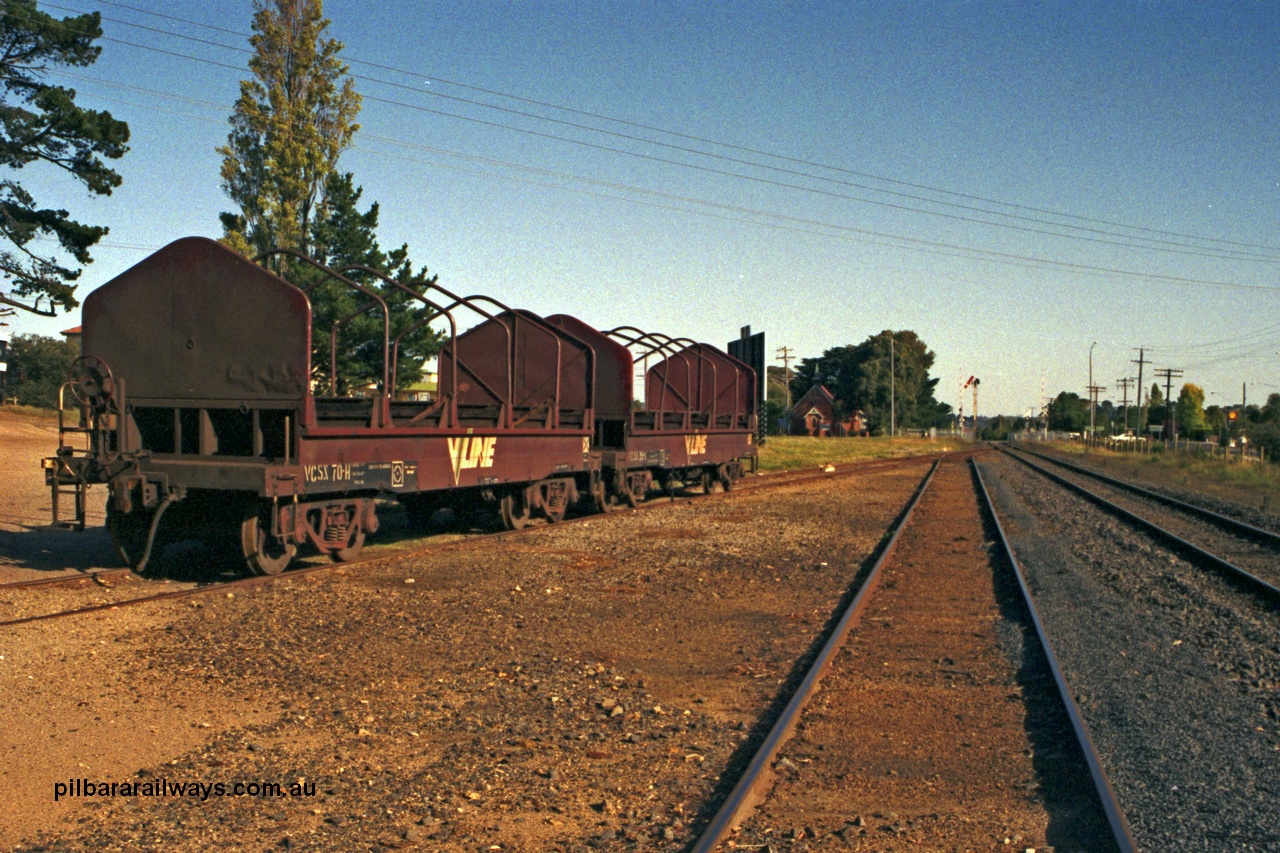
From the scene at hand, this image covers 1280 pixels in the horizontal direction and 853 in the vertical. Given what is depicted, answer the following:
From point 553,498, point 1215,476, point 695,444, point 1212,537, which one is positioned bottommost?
point 1212,537

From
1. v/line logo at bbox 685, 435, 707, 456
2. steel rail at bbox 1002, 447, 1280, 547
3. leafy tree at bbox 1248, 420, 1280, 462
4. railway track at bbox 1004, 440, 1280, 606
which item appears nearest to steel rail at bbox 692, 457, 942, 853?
railway track at bbox 1004, 440, 1280, 606

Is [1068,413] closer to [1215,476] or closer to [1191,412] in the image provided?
[1191,412]

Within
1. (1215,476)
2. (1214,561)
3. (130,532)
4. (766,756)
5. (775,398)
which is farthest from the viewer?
(775,398)

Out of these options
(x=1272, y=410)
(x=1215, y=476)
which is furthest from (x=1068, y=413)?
(x=1215, y=476)

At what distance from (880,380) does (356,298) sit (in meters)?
73.1

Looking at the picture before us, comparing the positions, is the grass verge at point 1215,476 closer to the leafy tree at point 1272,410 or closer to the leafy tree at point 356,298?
the leafy tree at point 356,298

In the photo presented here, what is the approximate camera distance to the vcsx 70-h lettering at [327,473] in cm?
962

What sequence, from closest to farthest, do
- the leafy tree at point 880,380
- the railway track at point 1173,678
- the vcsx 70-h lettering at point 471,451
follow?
the railway track at point 1173,678, the vcsx 70-h lettering at point 471,451, the leafy tree at point 880,380

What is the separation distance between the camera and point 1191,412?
132 meters

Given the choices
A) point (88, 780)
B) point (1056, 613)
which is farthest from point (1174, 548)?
point (88, 780)

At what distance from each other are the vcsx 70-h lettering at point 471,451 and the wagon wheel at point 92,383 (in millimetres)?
3709

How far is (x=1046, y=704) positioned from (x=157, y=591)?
25.2 ft

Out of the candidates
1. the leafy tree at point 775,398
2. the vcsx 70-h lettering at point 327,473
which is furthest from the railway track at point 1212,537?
the leafy tree at point 775,398

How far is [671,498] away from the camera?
2120 centimetres
